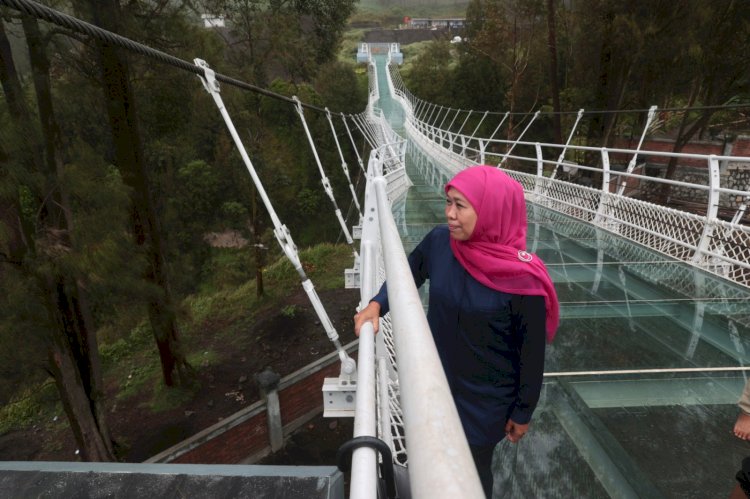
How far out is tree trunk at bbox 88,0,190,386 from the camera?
403 centimetres

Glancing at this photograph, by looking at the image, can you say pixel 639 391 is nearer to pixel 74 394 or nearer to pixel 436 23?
pixel 74 394

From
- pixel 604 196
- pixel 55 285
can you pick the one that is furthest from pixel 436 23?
pixel 55 285

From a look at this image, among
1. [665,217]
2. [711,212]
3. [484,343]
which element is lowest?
[665,217]

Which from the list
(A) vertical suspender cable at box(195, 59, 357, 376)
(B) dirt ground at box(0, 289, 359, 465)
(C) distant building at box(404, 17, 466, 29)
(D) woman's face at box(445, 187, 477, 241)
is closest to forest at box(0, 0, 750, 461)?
(B) dirt ground at box(0, 289, 359, 465)

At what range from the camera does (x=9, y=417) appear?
6.54 metres

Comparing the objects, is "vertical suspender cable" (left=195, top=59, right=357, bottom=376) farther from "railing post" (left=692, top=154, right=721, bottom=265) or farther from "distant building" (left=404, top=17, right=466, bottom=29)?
"distant building" (left=404, top=17, right=466, bottom=29)

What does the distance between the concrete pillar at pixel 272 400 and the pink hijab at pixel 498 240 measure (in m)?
5.04

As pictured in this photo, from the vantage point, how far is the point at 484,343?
947 mm

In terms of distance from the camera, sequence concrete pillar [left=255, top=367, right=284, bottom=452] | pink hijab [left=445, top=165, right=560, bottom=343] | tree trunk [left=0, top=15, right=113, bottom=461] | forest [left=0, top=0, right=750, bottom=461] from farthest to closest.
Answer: concrete pillar [left=255, top=367, right=284, bottom=452], forest [left=0, top=0, right=750, bottom=461], tree trunk [left=0, top=15, right=113, bottom=461], pink hijab [left=445, top=165, right=560, bottom=343]

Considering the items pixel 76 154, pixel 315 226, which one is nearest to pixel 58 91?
pixel 76 154

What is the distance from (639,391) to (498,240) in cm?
125

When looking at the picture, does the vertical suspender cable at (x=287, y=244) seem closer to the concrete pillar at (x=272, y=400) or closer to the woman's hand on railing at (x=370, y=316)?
the woman's hand on railing at (x=370, y=316)

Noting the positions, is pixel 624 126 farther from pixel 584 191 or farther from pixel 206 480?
pixel 206 480

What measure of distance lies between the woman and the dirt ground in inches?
214
